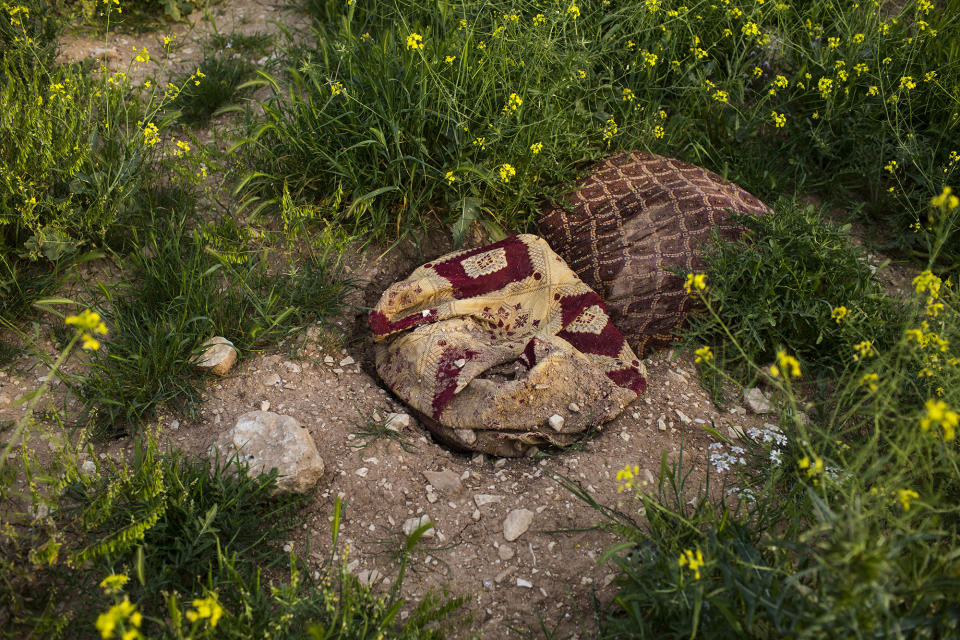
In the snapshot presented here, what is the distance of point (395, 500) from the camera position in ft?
7.91

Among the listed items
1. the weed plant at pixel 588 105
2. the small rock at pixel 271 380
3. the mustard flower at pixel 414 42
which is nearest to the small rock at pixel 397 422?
the small rock at pixel 271 380

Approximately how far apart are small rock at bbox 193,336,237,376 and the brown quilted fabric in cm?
150

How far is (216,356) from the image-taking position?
262 centimetres

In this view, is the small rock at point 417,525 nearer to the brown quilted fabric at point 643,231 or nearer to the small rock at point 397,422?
the small rock at point 397,422

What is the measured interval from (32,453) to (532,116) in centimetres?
238

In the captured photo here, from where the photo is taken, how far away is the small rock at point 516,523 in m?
2.32

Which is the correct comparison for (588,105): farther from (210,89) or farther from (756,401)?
(210,89)

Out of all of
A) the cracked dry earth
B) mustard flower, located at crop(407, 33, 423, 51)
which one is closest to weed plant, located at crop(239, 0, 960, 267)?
mustard flower, located at crop(407, 33, 423, 51)

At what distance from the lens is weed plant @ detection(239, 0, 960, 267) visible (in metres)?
3.11

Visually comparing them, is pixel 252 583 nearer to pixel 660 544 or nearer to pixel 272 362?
pixel 272 362

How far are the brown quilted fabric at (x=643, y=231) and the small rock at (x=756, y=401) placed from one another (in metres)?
0.40

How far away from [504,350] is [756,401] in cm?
103

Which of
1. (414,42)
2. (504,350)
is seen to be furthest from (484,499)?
(414,42)

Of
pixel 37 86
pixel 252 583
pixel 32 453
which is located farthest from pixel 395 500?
pixel 37 86
